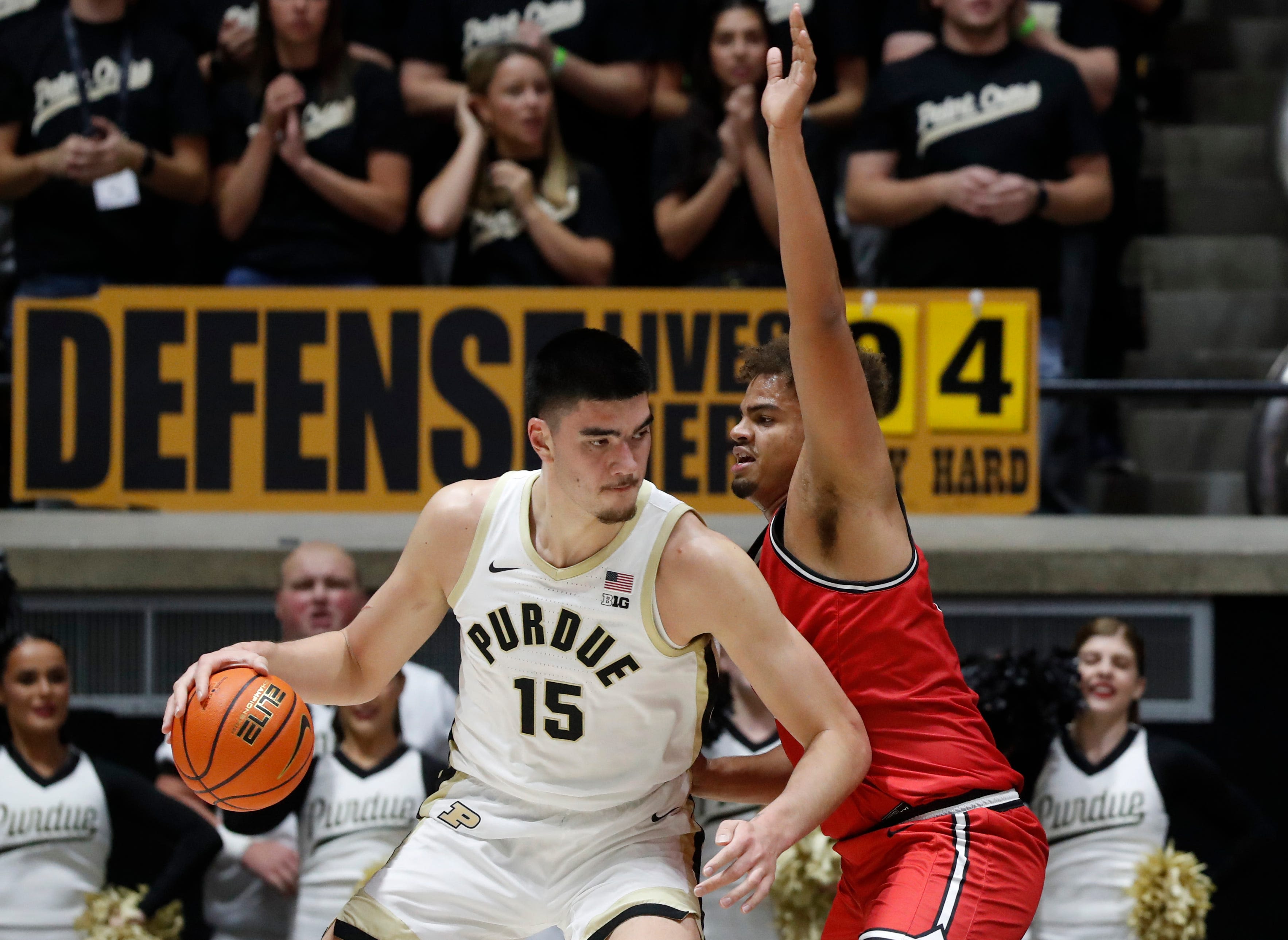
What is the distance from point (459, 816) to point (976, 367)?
319cm

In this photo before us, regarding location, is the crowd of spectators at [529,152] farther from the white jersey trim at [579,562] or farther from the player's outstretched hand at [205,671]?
the player's outstretched hand at [205,671]

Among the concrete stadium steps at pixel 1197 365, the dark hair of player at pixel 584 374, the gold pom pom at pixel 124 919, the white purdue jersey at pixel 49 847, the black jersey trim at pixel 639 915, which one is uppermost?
the concrete stadium steps at pixel 1197 365

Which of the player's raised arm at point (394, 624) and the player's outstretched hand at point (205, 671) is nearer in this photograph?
the player's outstretched hand at point (205, 671)

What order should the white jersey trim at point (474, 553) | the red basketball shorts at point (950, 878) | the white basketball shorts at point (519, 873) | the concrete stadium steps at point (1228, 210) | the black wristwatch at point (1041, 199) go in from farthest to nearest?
the concrete stadium steps at point (1228, 210) → the black wristwatch at point (1041, 199) → the white jersey trim at point (474, 553) → the white basketball shorts at point (519, 873) → the red basketball shorts at point (950, 878)

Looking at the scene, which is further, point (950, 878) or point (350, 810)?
point (350, 810)

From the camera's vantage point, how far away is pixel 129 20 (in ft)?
22.4

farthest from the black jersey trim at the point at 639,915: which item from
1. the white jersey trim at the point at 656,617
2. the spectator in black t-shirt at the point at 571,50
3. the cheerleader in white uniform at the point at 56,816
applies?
→ the spectator in black t-shirt at the point at 571,50

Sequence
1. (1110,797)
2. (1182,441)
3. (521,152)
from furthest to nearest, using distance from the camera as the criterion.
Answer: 1. (1182,441)
2. (521,152)
3. (1110,797)

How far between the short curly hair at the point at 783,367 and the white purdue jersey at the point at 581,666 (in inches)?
13.8

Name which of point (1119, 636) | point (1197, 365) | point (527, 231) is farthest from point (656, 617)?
point (1197, 365)

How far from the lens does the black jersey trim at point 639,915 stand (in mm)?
3100

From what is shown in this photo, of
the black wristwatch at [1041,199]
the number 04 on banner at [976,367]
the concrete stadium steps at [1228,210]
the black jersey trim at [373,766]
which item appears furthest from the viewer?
the concrete stadium steps at [1228,210]

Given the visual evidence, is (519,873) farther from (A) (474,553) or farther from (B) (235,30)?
(B) (235,30)

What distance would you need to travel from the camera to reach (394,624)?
3.44m
